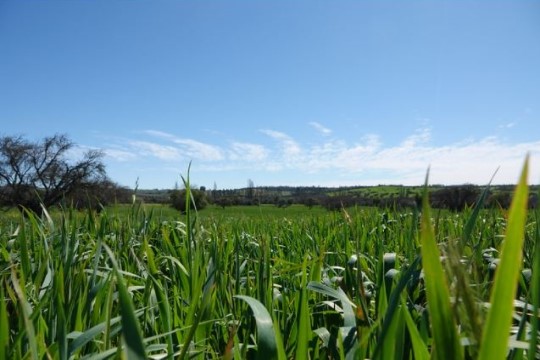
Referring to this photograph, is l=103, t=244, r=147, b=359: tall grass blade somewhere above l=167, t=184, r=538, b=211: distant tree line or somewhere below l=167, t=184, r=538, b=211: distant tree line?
below

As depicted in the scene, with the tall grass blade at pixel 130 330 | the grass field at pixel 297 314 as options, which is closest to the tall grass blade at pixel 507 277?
the grass field at pixel 297 314

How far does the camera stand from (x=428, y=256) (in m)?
0.39

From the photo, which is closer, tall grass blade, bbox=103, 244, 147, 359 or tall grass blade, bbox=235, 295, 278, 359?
tall grass blade, bbox=103, 244, 147, 359

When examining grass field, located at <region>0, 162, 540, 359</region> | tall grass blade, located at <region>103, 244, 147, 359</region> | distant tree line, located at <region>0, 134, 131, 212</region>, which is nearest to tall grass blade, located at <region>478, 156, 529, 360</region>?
grass field, located at <region>0, 162, 540, 359</region>

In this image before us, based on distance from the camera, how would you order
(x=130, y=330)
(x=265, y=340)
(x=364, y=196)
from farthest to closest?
(x=364, y=196) → (x=265, y=340) → (x=130, y=330)

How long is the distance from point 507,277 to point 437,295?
2.9 inches

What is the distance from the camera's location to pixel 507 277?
343 mm

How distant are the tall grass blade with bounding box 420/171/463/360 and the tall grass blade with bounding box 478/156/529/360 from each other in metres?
0.04

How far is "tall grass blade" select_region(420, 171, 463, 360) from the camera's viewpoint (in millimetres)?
381

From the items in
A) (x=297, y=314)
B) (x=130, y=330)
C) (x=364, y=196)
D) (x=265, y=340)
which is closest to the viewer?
(x=130, y=330)

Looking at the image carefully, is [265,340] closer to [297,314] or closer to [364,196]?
[297,314]

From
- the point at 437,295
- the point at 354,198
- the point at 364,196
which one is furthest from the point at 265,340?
the point at 364,196

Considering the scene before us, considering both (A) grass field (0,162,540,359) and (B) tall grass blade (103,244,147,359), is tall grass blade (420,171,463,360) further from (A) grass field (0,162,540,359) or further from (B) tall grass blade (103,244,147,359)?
(B) tall grass blade (103,244,147,359)

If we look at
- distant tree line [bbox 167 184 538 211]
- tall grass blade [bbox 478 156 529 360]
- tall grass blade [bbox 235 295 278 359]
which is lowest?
tall grass blade [bbox 235 295 278 359]
